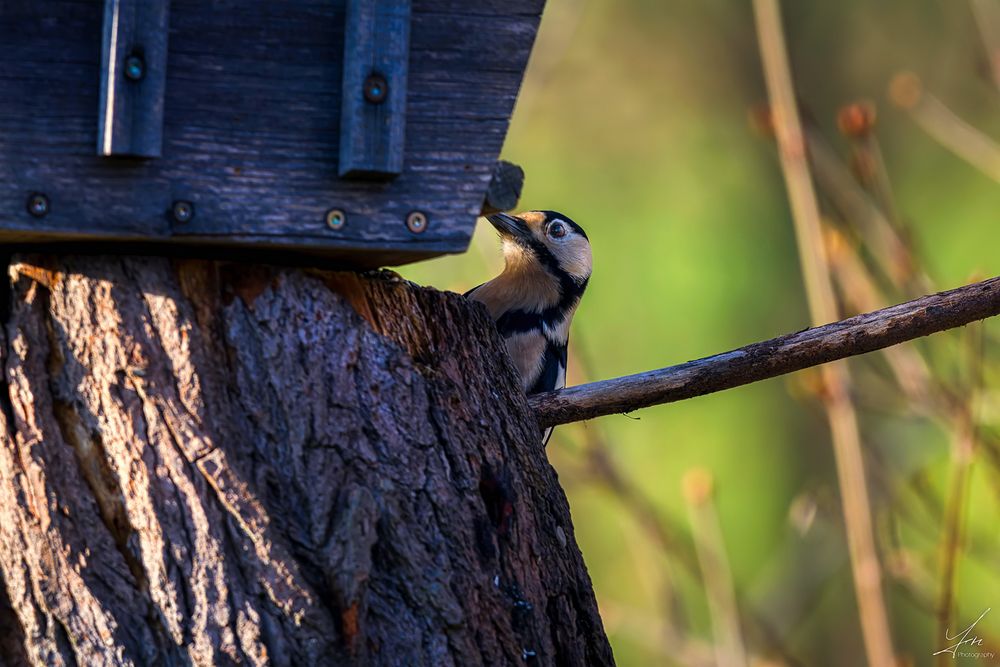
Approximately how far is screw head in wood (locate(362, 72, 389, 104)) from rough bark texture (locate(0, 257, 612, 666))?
15.9 inches

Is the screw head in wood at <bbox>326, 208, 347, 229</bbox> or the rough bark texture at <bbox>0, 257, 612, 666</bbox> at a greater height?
the screw head in wood at <bbox>326, 208, 347, 229</bbox>

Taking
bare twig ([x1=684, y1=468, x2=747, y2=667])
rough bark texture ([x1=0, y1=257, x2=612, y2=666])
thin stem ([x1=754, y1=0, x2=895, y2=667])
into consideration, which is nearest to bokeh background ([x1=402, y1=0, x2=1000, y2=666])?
bare twig ([x1=684, y1=468, x2=747, y2=667])

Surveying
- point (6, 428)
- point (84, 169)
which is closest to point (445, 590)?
point (6, 428)

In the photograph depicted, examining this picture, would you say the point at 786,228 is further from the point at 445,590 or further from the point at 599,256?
the point at 445,590

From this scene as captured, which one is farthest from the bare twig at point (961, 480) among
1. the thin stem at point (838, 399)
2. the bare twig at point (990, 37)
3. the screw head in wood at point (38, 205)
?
the screw head in wood at point (38, 205)

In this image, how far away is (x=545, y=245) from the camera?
4.21 meters

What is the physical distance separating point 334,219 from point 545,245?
76.0 inches

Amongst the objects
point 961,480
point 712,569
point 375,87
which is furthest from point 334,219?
point 712,569

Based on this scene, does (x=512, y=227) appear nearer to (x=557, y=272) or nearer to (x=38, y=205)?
(x=557, y=272)

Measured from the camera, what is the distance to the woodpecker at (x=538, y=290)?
402 centimetres

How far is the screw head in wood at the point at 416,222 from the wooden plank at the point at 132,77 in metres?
0.49

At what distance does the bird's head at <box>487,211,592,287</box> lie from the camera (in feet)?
13.8

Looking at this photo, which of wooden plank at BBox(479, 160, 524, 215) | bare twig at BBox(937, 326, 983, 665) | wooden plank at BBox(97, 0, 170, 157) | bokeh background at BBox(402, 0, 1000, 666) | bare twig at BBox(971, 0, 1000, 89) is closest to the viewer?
wooden plank at BBox(97, 0, 170, 157)

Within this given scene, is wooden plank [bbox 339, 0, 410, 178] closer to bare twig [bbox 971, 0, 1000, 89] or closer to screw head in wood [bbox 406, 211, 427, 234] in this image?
screw head in wood [bbox 406, 211, 427, 234]
